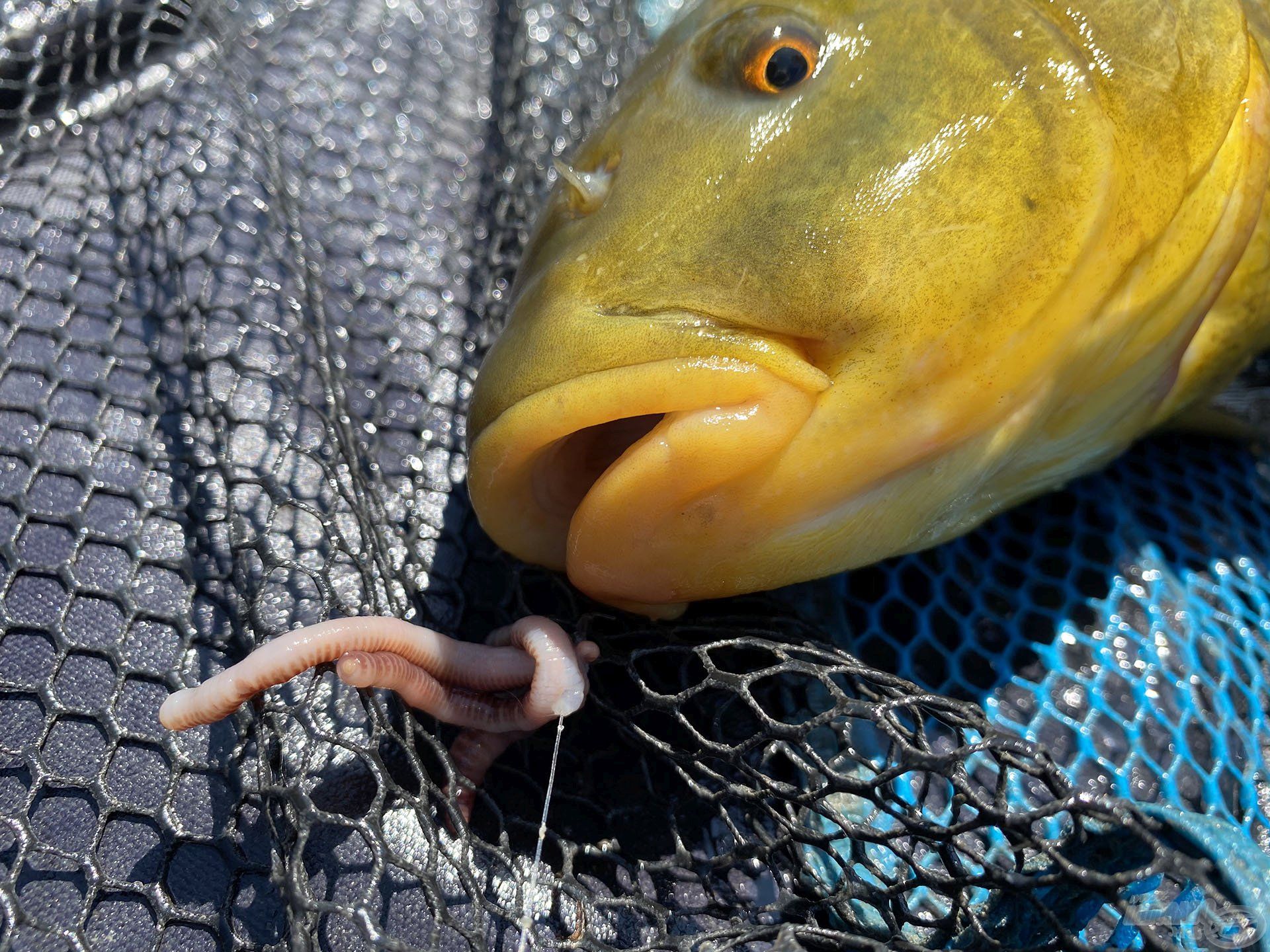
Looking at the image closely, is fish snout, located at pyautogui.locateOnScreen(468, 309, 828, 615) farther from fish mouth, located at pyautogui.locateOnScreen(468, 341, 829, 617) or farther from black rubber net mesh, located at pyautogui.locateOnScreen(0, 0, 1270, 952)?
black rubber net mesh, located at pyautogui.locateOnScreen(0, 0, 1270, 952)

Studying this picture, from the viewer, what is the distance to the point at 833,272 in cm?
138

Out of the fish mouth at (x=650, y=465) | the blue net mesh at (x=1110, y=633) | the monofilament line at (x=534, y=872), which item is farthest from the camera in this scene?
the blue net mesh at (x=1110, y=633)

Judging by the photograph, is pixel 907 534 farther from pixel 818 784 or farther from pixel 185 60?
pixel 185 60

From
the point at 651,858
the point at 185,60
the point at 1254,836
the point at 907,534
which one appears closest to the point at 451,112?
the point at 185,60

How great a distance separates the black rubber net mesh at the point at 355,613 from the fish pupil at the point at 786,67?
90 centimetres

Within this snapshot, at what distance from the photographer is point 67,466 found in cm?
187

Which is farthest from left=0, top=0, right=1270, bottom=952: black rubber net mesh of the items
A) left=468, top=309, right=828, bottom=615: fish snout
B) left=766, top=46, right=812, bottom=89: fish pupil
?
left=766, top=46, right=812, bottom=89: fish pupil

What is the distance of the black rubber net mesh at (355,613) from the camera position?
141 cm

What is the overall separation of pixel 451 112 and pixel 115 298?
1.20 metres

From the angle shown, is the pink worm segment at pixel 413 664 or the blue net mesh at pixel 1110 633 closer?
the pink worm segment at pixel 413 664

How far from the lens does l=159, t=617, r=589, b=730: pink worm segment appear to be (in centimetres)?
141

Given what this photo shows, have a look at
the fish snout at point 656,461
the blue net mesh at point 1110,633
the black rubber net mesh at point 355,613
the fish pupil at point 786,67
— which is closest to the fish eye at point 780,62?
the fish pupil at point 786,67

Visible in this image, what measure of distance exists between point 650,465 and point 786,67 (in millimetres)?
689

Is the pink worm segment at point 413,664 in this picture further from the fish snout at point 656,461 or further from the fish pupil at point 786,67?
the fish pupil at point 786,67
